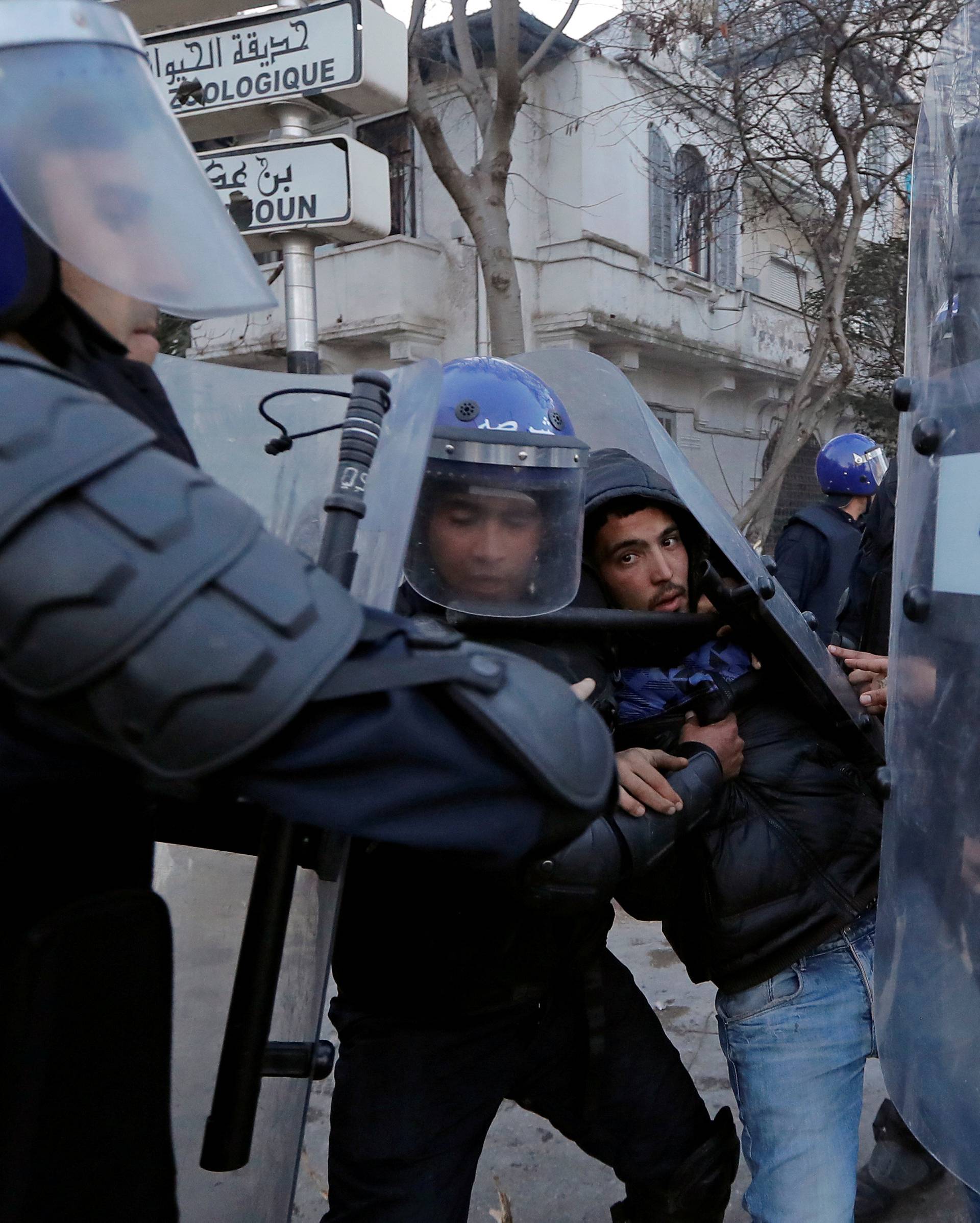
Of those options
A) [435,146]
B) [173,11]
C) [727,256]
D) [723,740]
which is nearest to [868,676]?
[723,740]

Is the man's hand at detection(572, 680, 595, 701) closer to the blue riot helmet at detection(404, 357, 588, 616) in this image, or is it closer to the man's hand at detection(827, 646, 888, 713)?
the blue riot helmet at detection(404, 357, 588, 616)

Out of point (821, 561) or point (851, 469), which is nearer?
point (821, 561)

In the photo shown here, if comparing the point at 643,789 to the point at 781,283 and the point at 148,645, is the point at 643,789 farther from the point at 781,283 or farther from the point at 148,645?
the point at 781,283

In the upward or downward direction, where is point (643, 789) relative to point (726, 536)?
downward

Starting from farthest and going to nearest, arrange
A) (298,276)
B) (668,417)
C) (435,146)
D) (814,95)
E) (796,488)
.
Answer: (796,488) → (668,417) → (814,95) → (435,146) → (298,276)

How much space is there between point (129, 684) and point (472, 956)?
926 mm

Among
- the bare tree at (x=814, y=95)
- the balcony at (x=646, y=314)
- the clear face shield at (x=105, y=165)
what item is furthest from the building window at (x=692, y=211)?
the clear face shield at (x=105, y=165)

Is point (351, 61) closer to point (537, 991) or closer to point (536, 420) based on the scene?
point (536, 420)

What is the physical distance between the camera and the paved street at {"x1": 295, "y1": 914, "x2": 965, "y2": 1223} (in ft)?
8.05

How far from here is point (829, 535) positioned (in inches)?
187

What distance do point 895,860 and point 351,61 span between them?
269cm

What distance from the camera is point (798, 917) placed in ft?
5.40

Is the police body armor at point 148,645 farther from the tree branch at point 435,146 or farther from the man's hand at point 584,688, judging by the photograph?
the tree branch at point 435,146

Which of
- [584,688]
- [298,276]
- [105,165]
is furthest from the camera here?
[298,276]
